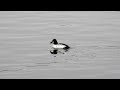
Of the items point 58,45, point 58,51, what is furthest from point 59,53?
point 58,45

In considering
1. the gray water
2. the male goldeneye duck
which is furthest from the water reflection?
the gray water

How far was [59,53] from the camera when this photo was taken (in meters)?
26.8

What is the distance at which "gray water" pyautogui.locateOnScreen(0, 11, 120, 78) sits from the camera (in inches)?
826

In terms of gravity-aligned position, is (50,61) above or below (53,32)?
below

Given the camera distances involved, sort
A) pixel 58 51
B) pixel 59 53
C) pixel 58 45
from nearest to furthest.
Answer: pixel 59 53
pixel 58 51
pixel 58 45

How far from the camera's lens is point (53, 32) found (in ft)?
117

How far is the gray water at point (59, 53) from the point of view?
2099 cm

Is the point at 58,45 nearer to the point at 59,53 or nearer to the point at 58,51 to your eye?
the point at 58,51

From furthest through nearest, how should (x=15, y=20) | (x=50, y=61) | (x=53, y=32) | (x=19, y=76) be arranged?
(x=15, y=20) < (x=53, y=32) < (x=50, y=61) < (x=19, y=76)

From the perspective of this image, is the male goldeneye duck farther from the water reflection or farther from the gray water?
the gray water

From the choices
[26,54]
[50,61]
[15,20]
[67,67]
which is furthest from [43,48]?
[15,20]

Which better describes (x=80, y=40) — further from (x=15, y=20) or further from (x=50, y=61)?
(x=15, y=20)

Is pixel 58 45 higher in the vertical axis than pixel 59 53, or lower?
higher
